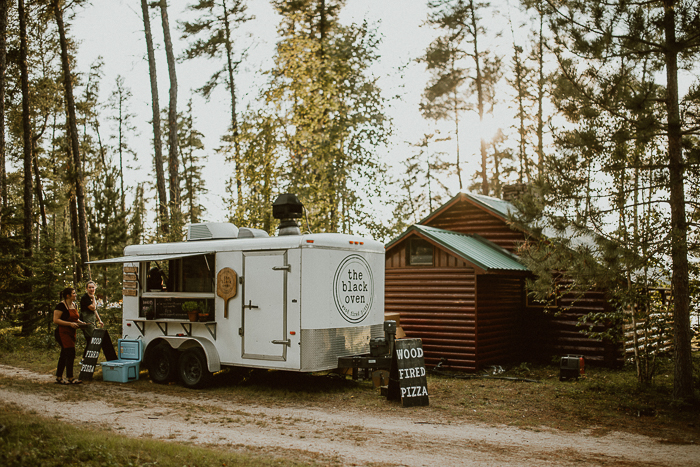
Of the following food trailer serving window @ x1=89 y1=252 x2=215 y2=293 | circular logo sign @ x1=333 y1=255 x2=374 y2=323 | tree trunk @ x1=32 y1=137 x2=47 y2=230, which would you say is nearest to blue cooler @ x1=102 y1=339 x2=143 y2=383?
food trailer serving window @ x1=89 y1=252 x2=215 y2=293

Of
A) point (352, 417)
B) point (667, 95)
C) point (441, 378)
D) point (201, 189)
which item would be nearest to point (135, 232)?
point (201, 189)

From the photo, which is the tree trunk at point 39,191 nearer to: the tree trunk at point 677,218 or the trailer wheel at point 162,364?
the trailer wheel at point 162,364

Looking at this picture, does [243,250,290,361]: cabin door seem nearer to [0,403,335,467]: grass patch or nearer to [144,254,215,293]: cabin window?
[144,254,215,293]: cabin window

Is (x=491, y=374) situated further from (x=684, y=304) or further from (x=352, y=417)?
(x=352, y=417)

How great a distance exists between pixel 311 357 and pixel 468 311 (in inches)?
206

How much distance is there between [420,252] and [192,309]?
6.07 metres

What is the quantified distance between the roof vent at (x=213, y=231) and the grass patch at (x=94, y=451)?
5.17 m

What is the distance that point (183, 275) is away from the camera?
11.3 meters

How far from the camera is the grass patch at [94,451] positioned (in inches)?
203

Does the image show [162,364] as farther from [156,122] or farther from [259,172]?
[156,122]

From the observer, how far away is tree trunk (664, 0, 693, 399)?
29.8ft

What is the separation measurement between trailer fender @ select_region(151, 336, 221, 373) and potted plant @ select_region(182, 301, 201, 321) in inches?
15.0

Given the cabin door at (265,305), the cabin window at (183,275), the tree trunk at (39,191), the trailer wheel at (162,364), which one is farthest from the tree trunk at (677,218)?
the tree trunk at (39,191)

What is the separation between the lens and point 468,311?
13.4 meters
